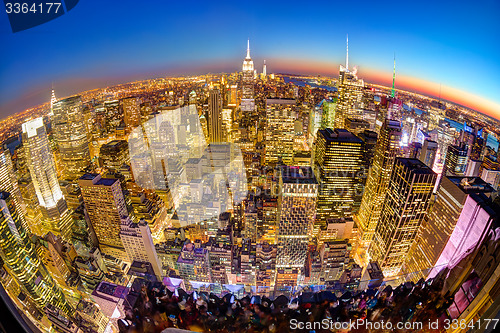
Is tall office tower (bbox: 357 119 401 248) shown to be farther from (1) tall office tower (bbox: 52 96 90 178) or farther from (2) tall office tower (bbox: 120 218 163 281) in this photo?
(1) tall office tower (bbox: 52 96 90 178)

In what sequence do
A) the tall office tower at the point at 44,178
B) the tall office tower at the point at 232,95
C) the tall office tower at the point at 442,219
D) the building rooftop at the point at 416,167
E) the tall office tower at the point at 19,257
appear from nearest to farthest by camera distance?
the tall office tower at the point at 19,257 < the tall office tower at the point at 442,219 < the tall office tower at the point at 44,178 < the building rooftop at the point at 416,167 < the tall office tower at the point at 232,95

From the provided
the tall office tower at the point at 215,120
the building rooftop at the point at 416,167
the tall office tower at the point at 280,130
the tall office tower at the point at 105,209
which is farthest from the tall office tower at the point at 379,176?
the tall office tower at the point at 105,209

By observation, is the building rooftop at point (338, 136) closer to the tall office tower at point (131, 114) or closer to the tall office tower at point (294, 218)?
the tall office tower at point (294, 218)

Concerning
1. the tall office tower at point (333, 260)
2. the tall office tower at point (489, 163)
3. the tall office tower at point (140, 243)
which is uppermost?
the tall office tower at point (489, 163)

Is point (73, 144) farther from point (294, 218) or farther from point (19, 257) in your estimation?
point (294, 218)

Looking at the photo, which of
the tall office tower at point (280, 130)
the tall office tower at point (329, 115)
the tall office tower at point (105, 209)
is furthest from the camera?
the tall office tower at point (329, 115)
